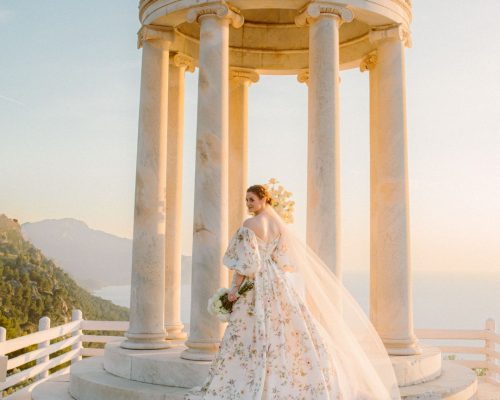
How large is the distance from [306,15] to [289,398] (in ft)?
75.2

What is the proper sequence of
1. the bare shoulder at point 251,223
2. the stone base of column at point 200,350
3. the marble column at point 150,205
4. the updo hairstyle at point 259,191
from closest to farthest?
1. the bare shoulder at point 251,223
2. the updo hairstyle at point 259,191
3. the stone base of column at point 200,350
4. the marble column at point 150,205

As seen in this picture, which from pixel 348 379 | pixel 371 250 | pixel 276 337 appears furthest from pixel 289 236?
pixel 371 250

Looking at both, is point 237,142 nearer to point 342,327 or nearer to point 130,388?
point 342,327

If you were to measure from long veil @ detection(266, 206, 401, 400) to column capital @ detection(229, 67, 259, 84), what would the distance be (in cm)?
2245

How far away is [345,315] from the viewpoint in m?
33.6

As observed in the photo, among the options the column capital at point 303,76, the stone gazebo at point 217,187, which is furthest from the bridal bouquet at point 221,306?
the column capital at point 303,76

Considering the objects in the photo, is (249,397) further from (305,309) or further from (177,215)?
(177,215)

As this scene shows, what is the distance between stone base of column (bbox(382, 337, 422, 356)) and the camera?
125ft

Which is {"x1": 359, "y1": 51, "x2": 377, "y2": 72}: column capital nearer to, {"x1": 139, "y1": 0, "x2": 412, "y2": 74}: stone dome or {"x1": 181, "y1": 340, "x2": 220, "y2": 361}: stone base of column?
{"x1": 139, "y1": 0, "x2": 412, "y2": 74}: stone dome

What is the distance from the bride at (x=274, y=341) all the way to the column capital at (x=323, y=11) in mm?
13500

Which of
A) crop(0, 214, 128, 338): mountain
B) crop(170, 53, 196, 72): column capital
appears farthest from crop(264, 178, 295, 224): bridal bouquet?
crop(0, 214, 128, 338): mountain

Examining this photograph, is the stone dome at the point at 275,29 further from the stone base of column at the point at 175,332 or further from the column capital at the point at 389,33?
the stone base of column at the point at 175,332

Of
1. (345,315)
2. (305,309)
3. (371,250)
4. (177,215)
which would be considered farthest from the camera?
(177,215)

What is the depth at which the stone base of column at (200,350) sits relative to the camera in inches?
1340
